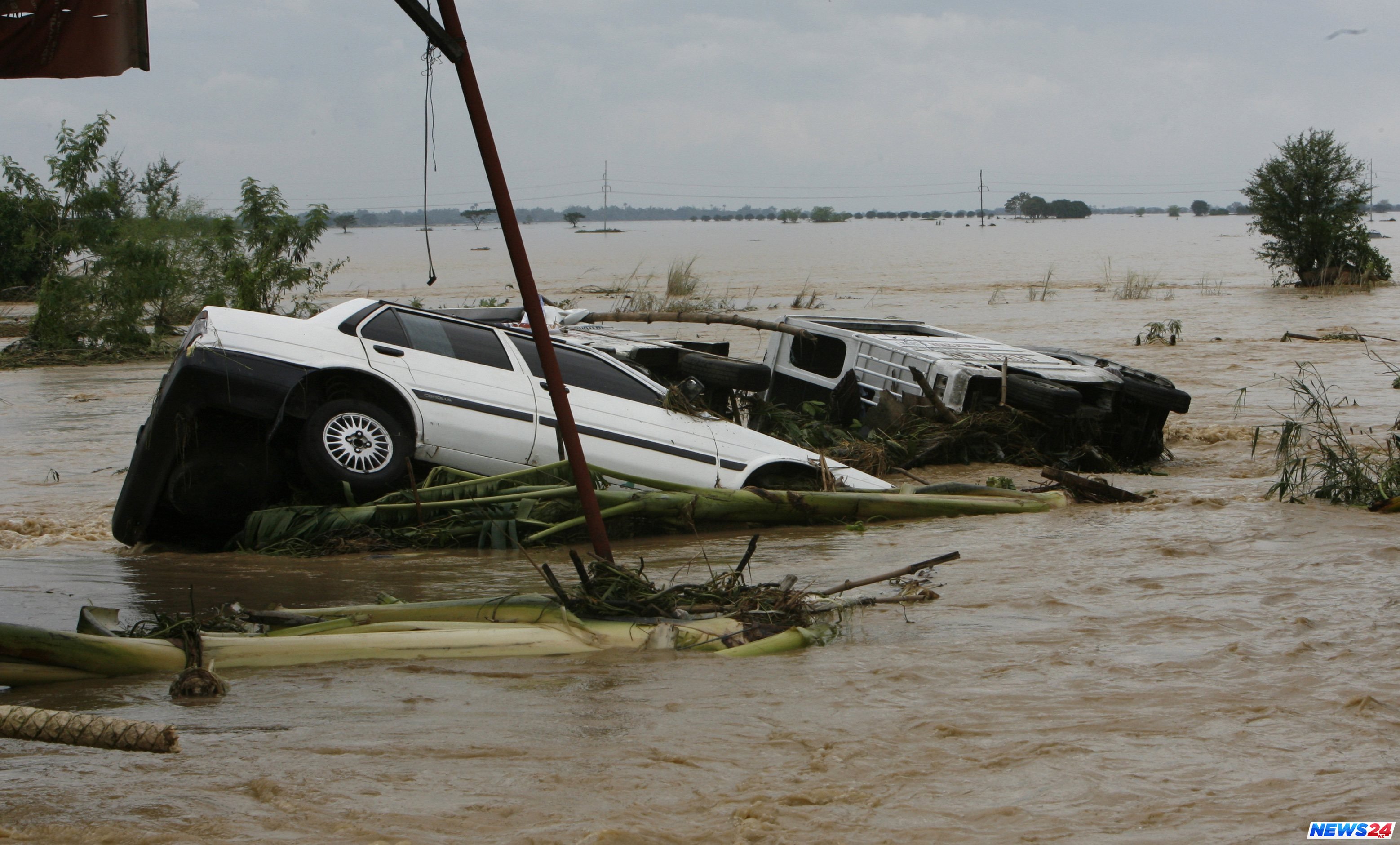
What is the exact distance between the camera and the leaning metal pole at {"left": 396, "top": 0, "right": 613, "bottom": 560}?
5.00 m

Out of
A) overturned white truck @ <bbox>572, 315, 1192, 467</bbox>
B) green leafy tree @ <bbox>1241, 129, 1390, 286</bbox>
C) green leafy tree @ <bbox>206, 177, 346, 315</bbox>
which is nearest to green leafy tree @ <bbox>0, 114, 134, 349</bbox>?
green leafy tree @ <bbox>206, 177, 346, 315</bbox>

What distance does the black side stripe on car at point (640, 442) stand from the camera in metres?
8.06

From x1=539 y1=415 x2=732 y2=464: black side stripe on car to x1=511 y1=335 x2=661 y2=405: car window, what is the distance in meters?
0.33

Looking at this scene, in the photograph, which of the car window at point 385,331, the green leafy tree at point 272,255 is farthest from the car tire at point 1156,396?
the green leafy tree at point 272,255

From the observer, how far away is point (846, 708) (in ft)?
14.3

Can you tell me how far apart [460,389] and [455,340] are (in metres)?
0.47

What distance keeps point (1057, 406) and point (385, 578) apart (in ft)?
20.2

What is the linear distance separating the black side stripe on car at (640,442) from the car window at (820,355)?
159 inches

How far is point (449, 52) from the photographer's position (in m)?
5.03

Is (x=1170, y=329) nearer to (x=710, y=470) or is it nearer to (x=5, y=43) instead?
(x=710, y=470)

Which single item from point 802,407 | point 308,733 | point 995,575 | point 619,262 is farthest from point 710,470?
point 619,262

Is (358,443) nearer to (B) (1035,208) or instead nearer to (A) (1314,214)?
(A) (1314,214)

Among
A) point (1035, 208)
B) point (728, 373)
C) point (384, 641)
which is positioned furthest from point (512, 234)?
point (1035, 208)
